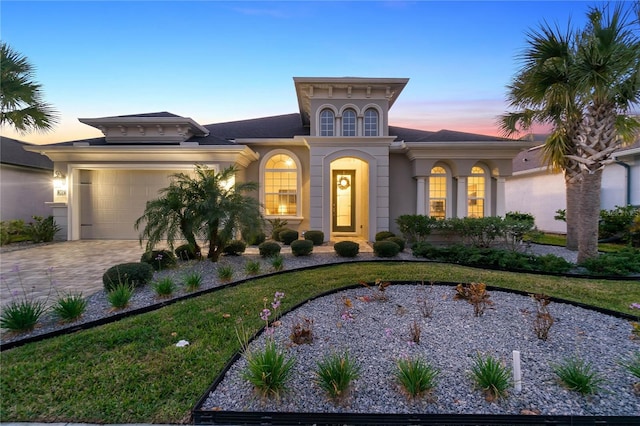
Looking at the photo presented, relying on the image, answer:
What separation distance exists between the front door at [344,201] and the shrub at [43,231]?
11.6m

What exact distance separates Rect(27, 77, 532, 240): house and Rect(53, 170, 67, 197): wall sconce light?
0.05m

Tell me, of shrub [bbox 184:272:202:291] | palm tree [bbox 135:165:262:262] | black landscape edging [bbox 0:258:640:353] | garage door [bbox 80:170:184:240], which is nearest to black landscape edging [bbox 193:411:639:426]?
black landscape edging [bbox 0:258:640:353]

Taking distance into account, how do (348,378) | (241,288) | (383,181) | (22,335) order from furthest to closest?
(383,181)
(241,288)
(22,335)
(348,378)

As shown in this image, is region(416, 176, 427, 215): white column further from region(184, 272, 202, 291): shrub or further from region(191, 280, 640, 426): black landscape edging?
region(191, 280, 640, 426): black landscape edging

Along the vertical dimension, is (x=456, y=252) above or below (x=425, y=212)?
below

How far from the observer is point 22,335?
3.59 m

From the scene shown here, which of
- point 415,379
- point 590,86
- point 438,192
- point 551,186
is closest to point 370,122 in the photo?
point 438,192

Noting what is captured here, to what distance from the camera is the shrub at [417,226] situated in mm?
9461

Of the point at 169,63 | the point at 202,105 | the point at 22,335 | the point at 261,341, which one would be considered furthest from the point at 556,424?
the point at 202,105

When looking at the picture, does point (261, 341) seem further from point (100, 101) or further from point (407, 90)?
point (100, 101)

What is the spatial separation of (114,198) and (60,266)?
5.13 m

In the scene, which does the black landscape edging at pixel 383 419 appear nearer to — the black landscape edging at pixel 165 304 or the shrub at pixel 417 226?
the black landscape edging at pixel 165 304

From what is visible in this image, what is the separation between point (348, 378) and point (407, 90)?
10933 mm

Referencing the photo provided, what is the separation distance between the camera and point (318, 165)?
10359mm
